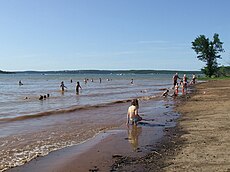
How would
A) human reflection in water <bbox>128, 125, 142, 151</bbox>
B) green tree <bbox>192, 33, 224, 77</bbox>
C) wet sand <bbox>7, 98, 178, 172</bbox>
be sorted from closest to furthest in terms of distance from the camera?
1. wet sand <bbox>7, 98, 178, 172</bbox>
2. human reflection in water <bbox>128, 125, 142, 151</bbox>
3. green tree <bbox>192, 33, 224, 77</bbox>

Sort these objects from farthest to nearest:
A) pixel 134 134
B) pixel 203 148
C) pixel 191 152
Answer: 1. pixel 134 134
2. pixel 203 148
3. pixel 191 152

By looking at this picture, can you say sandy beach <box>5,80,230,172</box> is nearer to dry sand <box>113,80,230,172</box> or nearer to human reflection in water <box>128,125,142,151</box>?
dry sand <box>113,80,230,172</box>

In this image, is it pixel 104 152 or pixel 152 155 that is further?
pixel 104 152

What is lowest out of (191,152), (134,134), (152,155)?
(134,134)

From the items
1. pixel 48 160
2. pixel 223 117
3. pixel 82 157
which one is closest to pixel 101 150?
pixel 82 157

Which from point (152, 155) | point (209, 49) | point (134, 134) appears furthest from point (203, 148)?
point (209, 49)

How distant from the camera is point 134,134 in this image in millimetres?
11258

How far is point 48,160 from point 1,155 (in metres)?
1.70

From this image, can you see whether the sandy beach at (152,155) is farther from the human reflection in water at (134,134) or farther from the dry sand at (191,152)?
the human reflection in water at (134,134)

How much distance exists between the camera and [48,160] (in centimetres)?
819

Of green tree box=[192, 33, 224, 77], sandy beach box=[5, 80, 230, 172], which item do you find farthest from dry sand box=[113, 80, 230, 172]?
green tree box=[192, 33, 224, 77]

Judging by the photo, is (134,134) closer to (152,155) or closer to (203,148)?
(152,155)

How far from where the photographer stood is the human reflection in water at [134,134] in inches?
375

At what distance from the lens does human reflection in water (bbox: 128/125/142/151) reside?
9519 millimetres
